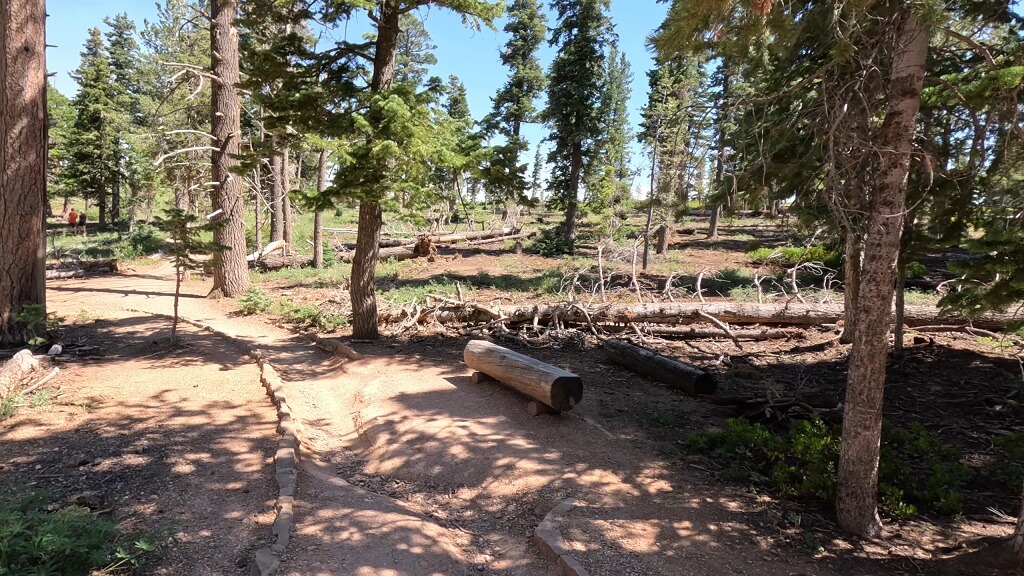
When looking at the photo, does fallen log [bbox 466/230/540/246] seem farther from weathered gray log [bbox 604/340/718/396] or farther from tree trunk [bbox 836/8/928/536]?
tree trunk [bbox 836/8/928/536]

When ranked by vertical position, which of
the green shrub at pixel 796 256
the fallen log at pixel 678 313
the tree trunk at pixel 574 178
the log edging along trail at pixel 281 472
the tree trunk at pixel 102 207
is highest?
the tree trunk at pixel 574 178

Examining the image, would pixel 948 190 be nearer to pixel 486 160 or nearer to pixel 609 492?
pixel 609 492

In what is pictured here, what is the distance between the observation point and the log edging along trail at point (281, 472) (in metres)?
3.79

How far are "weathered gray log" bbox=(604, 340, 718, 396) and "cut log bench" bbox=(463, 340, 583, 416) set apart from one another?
240 cm

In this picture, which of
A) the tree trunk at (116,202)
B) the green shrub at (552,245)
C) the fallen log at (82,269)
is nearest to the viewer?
the fallen log at (82,269)

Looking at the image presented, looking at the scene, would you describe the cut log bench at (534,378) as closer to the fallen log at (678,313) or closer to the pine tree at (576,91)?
the fallen log at (678,313)

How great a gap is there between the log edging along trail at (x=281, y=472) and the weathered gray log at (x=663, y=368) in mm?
5792

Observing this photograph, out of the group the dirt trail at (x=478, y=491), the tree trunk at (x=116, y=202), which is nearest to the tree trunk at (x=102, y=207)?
the tree trunk at (x=116, y=202)

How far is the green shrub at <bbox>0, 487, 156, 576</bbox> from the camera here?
3.00 m

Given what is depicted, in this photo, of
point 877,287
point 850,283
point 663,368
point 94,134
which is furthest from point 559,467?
point 94,134

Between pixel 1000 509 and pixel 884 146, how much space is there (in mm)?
3822

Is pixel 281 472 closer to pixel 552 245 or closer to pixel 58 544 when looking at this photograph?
pixel 58 544

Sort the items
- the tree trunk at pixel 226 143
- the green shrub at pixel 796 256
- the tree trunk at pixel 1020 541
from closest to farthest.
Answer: the tree trunk at pixel 1020 541, the tree trunk at pixel 226 143, the green shrub at pixel 796 256

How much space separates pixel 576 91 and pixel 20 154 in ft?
67.1
